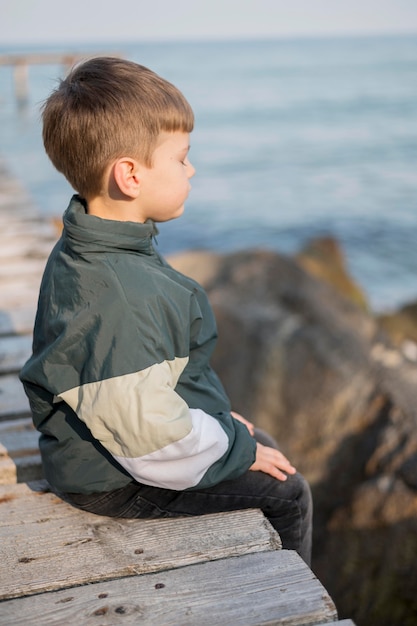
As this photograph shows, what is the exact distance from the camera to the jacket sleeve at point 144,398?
187cm

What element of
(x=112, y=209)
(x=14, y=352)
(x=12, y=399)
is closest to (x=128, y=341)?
(x=112, y=209)

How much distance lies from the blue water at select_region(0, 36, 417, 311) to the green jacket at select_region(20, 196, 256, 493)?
0.55 meters

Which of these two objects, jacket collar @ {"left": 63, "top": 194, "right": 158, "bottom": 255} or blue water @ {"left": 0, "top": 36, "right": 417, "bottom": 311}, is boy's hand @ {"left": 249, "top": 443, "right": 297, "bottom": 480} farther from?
blue water @ {"left": 0, "top": 36, "right": 417, "bottom": 311}

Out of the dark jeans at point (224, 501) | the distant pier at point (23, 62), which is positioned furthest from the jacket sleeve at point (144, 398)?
the distant pier at point (23, 62)

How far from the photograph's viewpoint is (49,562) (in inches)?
76.7

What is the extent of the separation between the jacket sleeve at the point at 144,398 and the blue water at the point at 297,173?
2.49 ft

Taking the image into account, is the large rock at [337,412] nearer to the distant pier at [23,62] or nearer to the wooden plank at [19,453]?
the wooden plank at [19,453]

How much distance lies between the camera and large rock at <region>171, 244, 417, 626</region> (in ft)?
11.2

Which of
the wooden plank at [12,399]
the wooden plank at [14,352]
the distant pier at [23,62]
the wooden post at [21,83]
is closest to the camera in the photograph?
the wooden plank at [12,399]

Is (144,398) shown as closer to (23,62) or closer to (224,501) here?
(224,501)

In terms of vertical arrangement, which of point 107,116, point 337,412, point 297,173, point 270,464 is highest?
point 107,116

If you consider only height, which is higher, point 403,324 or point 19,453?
point 19,453

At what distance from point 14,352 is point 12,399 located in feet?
1.57

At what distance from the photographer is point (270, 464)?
2209mm
